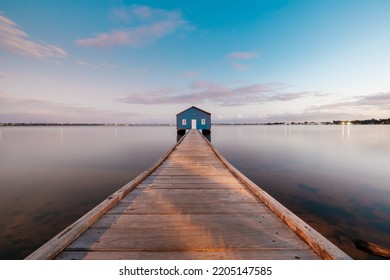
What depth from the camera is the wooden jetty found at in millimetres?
2113

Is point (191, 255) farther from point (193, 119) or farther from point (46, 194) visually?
point (193, 119)

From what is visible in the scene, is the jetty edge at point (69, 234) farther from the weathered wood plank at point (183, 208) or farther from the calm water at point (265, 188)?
the calm water at point (265, 188)

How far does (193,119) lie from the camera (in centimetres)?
3850

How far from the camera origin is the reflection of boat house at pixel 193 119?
38.3 meters

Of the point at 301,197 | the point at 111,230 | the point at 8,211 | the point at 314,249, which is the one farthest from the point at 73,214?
the point at 301,197

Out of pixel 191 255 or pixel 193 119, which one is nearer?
pixel 191 255

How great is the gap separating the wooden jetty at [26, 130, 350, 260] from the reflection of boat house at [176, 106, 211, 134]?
1363 inches

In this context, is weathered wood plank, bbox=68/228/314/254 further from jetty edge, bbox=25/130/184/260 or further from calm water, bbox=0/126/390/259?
calm water, bbox=0/126/390/259

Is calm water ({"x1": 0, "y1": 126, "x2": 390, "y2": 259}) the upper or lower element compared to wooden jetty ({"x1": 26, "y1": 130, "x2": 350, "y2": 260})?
lower

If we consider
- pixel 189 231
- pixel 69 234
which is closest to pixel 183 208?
pixel 189 231

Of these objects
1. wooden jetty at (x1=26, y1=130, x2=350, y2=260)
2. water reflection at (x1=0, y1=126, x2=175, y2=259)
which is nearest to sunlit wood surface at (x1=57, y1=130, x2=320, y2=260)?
wooden jetty at (x1=26, y1=130, x2=350, y2=260)

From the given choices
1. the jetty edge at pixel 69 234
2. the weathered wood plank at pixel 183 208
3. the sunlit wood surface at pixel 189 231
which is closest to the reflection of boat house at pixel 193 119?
the sunlit wood surface at pixel 189 231

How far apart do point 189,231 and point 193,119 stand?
36356 mm

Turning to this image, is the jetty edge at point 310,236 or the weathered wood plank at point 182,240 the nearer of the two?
the jetty edge at point 310,236
